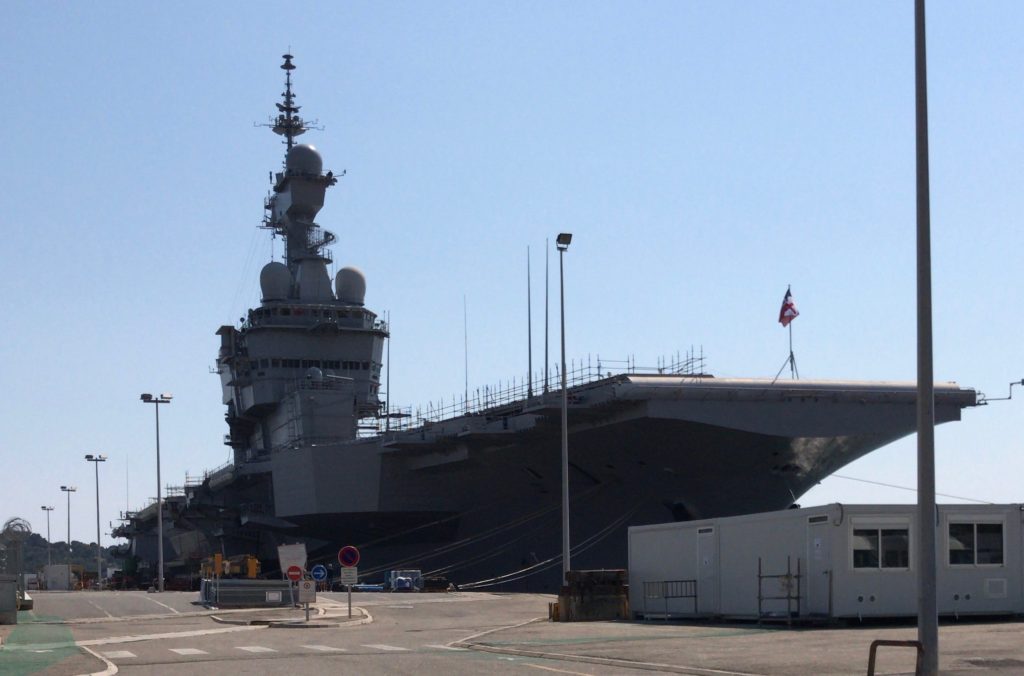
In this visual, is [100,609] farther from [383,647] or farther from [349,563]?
[383,647]

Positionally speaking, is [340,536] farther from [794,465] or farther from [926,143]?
[926,143]

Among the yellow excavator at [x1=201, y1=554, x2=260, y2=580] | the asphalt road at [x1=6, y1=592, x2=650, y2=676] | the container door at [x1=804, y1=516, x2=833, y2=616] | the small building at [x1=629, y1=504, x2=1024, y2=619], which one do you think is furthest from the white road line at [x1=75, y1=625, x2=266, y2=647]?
the yellow excavator at [x1=201, y1=554, x2=260, y2=580]

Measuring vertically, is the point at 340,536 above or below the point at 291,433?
below

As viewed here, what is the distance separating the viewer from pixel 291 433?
212 ft

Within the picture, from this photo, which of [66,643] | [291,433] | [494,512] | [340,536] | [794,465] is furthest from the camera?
[291,433]

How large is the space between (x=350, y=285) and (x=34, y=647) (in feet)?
169

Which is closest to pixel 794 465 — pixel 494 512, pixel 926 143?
pixel 494 512

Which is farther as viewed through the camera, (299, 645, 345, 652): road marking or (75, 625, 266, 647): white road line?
(75, 625, 266, 647): white road line

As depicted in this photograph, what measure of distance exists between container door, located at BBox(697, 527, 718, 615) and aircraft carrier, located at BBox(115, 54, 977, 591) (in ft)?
45.3

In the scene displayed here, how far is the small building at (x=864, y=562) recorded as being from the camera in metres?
22.5

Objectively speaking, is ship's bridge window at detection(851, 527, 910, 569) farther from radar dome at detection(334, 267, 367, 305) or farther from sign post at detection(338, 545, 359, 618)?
radar dome at detection(334, 267, 367, 305)

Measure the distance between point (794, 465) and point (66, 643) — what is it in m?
28.3

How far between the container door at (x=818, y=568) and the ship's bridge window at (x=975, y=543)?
7.86 ft

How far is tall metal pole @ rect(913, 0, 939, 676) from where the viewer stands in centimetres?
1293
